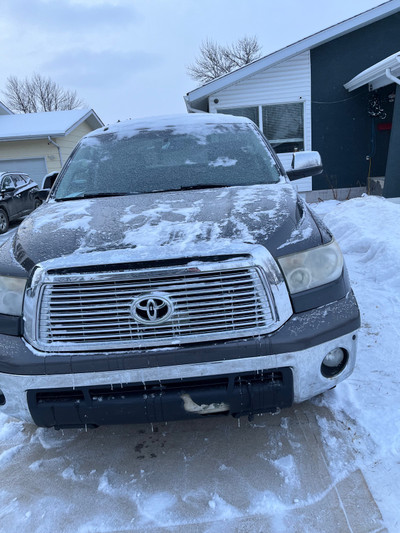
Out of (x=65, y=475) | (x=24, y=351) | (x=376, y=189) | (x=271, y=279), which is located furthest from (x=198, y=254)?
(x=376, y=189)

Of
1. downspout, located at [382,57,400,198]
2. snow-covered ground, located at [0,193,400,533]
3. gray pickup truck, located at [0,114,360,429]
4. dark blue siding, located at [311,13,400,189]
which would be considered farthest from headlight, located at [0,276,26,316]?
dark blue siding, located at [311,13,400,189]

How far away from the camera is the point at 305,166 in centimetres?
369

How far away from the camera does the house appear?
10.8 m

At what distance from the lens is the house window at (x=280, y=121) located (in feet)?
36.9

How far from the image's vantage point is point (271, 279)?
193 centimetres

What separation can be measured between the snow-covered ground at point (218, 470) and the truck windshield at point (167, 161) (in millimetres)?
1652

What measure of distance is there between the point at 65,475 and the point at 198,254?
1.47m

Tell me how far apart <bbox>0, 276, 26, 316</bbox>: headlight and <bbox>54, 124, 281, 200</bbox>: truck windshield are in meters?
1.18

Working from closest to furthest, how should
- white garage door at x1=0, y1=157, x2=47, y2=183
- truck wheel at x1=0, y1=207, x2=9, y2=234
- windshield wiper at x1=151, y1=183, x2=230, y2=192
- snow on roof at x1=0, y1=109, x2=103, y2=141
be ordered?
windshield wiper at x1=151, y1=183, x2=230, y2=192
truck wheel at x1=0, y1=207, x2=9, y2=234
snow on roof at x1=0, y1=109, x2=103, y2=141
white garage door at x1=0, y1=157, x2=47, y2=183

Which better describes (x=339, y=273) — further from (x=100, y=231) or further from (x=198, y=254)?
(x=100, y=231)

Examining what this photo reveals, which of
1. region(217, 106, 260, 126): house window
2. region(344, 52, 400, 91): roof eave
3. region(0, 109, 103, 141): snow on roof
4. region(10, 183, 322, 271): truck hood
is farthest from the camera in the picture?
region(0, 109, 103, 141): snow on roof

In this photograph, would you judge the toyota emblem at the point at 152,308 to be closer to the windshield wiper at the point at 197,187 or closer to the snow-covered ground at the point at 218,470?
the snow-covered ground at the point at 218,470

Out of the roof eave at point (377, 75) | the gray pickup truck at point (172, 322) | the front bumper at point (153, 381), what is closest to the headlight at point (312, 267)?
the gray pickup truck at point (172, 322)

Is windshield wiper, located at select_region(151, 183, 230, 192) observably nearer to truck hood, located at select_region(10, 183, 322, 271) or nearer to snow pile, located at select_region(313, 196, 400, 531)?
truck hood, located at select_region(10, 183, 322, 271)
